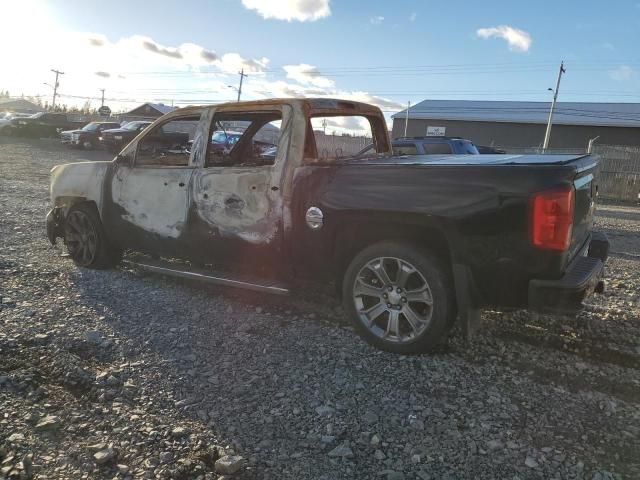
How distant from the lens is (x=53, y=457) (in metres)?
2.52

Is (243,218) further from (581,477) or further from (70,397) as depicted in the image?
(581,477)

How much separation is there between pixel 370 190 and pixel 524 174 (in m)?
1.09

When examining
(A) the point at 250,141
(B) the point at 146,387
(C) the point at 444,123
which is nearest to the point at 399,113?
(C) the point at 444,123

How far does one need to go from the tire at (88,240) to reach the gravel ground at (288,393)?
28.3 inches

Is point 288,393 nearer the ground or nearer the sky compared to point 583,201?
nearer the ground

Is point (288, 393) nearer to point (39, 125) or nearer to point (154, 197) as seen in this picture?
point (154, 197)

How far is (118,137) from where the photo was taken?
83.1 ft

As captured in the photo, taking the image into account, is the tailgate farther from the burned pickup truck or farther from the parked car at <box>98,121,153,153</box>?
the parked car at <box>98,121,153,153</box>

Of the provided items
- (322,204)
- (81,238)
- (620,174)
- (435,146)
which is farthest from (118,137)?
(322,204)

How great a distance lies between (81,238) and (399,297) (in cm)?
400

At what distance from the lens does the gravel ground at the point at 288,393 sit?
257cm

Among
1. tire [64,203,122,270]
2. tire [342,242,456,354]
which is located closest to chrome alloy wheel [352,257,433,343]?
tire [342,242,456,354]

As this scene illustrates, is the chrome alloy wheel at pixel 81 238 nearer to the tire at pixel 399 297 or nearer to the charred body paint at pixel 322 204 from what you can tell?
the charred body paint at pixel 322 204

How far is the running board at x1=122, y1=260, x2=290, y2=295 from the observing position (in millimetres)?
4355
